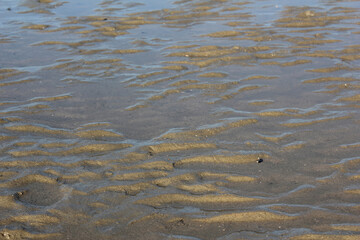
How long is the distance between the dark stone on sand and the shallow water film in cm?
1

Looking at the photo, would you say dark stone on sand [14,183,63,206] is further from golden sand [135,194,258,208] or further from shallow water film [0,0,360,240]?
golden sand [135,194,258,208]

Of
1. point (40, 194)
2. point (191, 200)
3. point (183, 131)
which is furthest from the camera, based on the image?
point (183, 131)

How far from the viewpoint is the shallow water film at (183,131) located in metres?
2.89

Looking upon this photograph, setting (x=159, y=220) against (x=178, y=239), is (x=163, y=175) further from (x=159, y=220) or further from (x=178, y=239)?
(x=178, y=239)

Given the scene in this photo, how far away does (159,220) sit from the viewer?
2871 millimetres

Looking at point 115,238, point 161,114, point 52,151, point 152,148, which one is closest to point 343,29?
point 161,114

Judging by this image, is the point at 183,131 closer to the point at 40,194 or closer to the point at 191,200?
the point at 191,200

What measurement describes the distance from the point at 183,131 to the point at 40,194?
1.39 m

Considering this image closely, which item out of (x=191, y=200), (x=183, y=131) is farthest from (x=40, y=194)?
(x=183, y=131)

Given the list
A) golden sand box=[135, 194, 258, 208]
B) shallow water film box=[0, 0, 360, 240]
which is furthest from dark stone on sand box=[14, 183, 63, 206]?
golden sand box=[135, 194, 258, 208]

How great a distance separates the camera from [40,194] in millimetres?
3205

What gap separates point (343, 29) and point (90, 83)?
163 inches

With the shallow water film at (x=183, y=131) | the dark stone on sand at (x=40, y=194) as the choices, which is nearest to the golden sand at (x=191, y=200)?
the shallow water film at (x=183, y=131)

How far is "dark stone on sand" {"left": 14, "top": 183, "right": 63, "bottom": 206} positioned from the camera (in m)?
3.12
